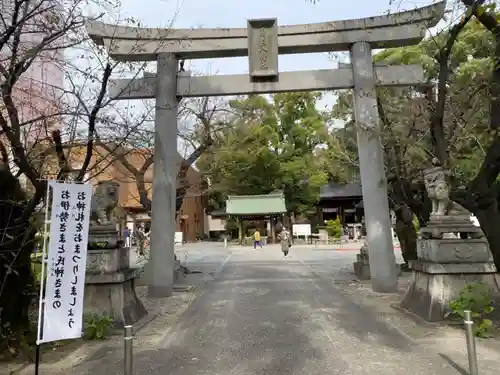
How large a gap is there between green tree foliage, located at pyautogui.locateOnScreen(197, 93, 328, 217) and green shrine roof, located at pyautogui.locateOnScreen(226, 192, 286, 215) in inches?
55.0

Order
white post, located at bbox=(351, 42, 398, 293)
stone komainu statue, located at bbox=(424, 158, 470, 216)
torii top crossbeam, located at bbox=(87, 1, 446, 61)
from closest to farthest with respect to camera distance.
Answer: stone komainu statue, located at bbox=(424, 158, 470, 216)
white post, located at bbox=(351, 42, 398, 293)
torii top crossbeam, located at bbox=(87, 1, 446, 61)

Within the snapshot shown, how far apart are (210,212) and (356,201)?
16467mm

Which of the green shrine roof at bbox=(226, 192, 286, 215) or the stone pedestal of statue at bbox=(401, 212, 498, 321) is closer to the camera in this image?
the stone pedestal of statue at bbox=(401, 212, 498, 321)

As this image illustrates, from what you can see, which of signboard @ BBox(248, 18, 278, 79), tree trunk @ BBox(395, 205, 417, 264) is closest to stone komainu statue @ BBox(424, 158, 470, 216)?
signboard @ BBox(248, 18, 278, 79)

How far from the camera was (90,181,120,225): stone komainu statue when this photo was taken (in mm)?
8414

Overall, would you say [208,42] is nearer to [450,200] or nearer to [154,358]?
[450,200]

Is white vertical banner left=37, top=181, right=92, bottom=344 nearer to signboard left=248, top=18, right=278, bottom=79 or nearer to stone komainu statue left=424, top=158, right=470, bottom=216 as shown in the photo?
stone komainu statue left=424, top=158, right=470, bottom=216

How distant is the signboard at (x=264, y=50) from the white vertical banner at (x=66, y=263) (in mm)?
6998

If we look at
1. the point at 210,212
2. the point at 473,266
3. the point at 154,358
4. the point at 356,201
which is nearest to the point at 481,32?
the point at 473,266

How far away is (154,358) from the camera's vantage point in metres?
6.03

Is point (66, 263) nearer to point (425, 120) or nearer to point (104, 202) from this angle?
point (104, 202)

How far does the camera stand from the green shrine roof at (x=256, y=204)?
39219mm

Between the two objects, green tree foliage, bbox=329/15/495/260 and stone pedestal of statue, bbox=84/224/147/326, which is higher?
green tree foliage, bbox=329/15/495/260

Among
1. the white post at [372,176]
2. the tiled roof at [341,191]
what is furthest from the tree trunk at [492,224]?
the tiled roof at [341,191]
